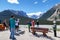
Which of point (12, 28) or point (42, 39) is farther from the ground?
point (12, 28)

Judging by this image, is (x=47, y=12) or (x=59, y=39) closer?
(x=59, y=39)

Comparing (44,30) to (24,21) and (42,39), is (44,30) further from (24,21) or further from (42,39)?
(24,21)

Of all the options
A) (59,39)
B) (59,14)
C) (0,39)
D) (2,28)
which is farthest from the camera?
(59,14)

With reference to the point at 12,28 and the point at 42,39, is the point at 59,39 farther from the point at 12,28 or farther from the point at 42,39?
the point at 12,28

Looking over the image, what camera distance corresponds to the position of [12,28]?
45.9 ft

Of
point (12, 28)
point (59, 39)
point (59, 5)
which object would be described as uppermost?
point (59, 5)

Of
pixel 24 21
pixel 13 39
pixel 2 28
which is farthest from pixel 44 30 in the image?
pixel 24 21

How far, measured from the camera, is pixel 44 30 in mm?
18297

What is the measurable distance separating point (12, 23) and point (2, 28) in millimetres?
12418

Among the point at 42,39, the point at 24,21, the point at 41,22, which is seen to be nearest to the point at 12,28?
the point at 42,39

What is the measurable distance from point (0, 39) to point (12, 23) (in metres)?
1.87

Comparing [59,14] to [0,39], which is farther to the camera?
[59,14]

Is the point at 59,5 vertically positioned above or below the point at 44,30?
above

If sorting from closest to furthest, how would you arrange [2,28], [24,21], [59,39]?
[59,39], [2,28], [24,21]
